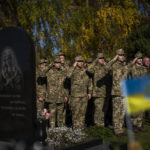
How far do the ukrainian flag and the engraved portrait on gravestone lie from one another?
187cm

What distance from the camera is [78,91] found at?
7203 mm

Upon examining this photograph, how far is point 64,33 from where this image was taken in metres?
12.4

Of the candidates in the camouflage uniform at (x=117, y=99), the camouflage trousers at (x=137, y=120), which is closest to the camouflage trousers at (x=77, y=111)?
the camouflage uniform at (x=117, y=99)

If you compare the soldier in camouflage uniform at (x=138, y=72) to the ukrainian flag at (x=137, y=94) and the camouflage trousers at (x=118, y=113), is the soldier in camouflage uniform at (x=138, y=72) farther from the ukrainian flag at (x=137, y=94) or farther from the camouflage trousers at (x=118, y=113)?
the ukrainian flag at (x=137, y=94)

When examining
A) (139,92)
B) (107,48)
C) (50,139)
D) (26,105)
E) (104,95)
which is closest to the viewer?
(139,92)

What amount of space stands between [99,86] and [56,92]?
1.15 metres

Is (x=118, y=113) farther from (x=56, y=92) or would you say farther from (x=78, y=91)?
(x=56, y=92)

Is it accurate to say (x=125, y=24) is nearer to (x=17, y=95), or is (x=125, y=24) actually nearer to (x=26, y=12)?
(x=26, y=12)

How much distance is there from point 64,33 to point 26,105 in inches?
330

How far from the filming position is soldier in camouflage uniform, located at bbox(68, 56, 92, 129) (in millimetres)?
7180

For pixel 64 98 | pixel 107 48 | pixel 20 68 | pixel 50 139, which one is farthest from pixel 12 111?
pixel 107 48

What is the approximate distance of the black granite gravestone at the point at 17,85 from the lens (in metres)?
4.32

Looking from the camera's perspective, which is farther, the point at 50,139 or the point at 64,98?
the point at 64,98

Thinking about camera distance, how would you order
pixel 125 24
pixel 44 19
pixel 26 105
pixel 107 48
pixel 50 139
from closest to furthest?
1. pixel 26 105
2. pixel 50 139
3. pixel 107 48
4. pixel 125 24
5. pixel 44 19
